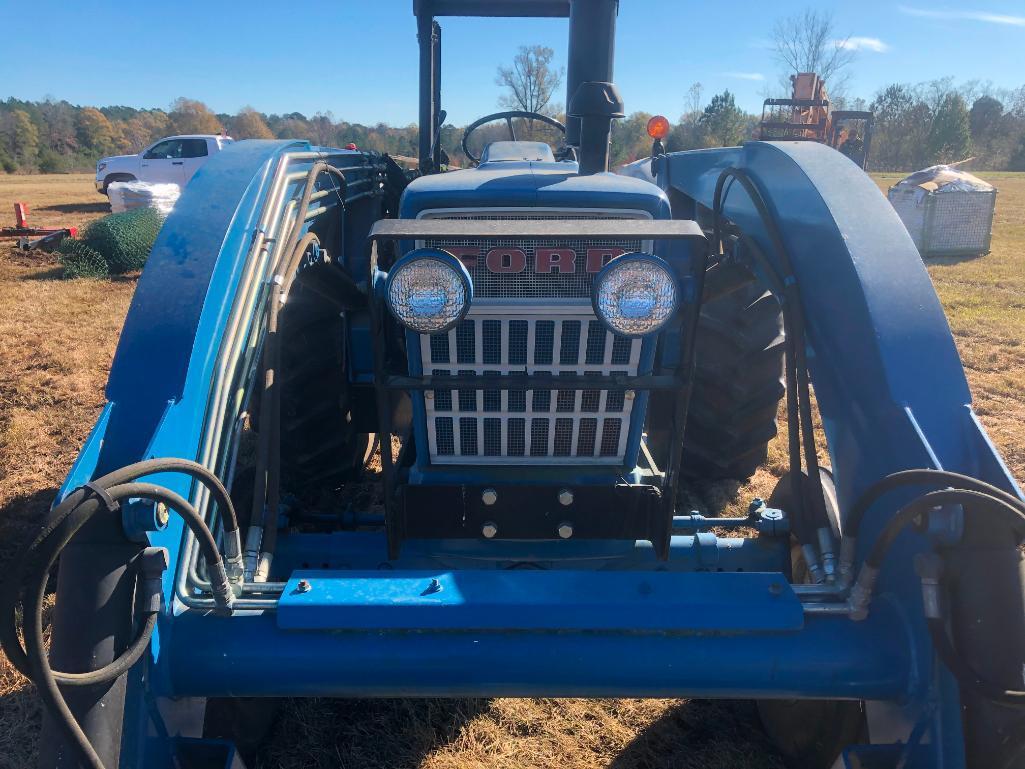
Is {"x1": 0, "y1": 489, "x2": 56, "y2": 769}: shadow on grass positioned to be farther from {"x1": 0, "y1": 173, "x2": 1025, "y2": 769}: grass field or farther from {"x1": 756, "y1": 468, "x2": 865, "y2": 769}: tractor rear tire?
{"x1": 756, "y1": 468, "x2": 865, "y2": 769}: tractor rear tire

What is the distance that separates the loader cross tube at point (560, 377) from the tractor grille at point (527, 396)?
0.33 feet

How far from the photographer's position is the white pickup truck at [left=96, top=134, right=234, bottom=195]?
17.2m

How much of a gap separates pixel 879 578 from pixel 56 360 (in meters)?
6.17

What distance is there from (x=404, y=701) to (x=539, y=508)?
919 mm

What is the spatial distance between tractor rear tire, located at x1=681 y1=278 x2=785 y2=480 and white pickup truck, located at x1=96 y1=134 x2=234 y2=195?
650 inches

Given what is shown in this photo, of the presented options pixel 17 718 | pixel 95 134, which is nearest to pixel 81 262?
pixel 17 718

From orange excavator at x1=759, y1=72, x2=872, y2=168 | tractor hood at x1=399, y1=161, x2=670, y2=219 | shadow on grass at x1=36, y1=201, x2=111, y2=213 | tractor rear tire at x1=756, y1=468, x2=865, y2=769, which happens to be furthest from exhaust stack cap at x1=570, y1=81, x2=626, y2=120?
shadow on grass at x1=36, y1=201, x2=111, y2=213

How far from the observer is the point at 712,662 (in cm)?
169

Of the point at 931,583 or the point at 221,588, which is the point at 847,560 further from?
the point at 221,588

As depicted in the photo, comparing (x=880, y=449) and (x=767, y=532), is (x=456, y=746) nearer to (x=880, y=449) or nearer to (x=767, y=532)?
(x=767, y=532)

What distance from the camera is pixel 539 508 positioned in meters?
2.17

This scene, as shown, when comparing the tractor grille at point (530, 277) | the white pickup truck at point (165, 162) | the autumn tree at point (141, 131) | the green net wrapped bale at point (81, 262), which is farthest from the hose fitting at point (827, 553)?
the autumn tree at point (141, 131)

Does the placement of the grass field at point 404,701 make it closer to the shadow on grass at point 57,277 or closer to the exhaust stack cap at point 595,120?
the shadow on grass at point 57,277

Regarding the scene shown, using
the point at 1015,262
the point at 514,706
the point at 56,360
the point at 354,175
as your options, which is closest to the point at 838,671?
the point at 514,706
